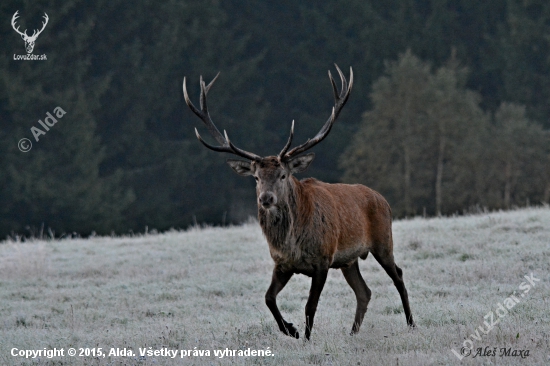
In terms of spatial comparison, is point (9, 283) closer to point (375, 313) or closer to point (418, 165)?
point (375, 313)

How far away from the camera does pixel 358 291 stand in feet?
27.6

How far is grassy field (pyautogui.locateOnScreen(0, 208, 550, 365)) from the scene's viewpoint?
704 cm

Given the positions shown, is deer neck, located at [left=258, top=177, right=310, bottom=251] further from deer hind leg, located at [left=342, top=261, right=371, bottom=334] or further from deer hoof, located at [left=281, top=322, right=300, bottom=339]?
deer hind leg, located at [left=342, top=261, right=371, bottom=334]

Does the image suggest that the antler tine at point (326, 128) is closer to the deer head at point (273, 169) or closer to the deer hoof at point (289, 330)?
the deer head at point (273, 169)

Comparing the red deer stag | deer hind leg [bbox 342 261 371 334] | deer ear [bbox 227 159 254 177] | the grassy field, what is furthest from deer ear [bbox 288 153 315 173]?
the grassy field

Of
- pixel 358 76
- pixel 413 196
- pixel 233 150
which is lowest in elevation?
pixel 413 196

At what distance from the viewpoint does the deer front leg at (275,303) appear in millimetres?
7410

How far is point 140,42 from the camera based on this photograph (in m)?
37.5

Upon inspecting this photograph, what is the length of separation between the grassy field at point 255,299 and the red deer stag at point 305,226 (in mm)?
497

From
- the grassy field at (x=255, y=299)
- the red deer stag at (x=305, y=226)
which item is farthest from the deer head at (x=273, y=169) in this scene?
the grassy field at (x=255, y=299)

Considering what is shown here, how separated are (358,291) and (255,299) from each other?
2258 millimetres

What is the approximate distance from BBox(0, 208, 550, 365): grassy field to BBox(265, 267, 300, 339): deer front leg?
0.12 m

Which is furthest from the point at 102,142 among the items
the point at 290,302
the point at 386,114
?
the point at 290,302

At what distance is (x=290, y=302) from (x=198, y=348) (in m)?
2.48
